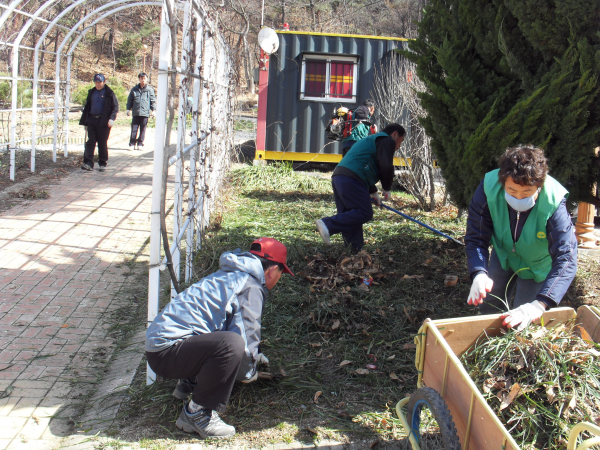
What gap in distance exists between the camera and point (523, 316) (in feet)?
8.48

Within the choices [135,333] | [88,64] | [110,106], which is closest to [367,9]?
[88,64]

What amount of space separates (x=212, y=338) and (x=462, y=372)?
1.24 metres

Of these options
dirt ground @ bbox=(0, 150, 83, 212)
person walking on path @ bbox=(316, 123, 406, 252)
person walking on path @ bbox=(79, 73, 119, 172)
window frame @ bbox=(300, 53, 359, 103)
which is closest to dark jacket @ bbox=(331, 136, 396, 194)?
person walking on path @ bbox=(316, 123, 406, 252)

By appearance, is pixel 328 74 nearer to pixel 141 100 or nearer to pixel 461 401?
pixel 141 100

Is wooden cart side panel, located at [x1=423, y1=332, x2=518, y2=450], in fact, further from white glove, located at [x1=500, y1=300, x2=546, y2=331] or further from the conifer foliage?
the conifer foliage

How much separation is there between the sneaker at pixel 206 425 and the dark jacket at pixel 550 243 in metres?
1.62

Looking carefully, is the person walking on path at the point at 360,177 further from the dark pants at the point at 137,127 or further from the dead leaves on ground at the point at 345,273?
the dark pants at the point at 137,127

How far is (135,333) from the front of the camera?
426 centimetres

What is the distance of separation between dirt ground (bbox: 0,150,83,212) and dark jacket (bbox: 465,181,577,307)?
6675 millimetres

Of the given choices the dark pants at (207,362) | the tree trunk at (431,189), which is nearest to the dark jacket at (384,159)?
the tree trunk at (431,189)

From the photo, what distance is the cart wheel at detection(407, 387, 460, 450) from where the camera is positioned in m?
2.26

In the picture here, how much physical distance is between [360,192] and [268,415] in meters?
3.06

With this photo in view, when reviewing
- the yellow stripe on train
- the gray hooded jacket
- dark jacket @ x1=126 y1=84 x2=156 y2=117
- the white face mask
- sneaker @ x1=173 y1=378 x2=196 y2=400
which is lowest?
sneaker @ x1=173 y1=378 x2=196 y2=400

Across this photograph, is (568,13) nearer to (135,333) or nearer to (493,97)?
(493,97)
